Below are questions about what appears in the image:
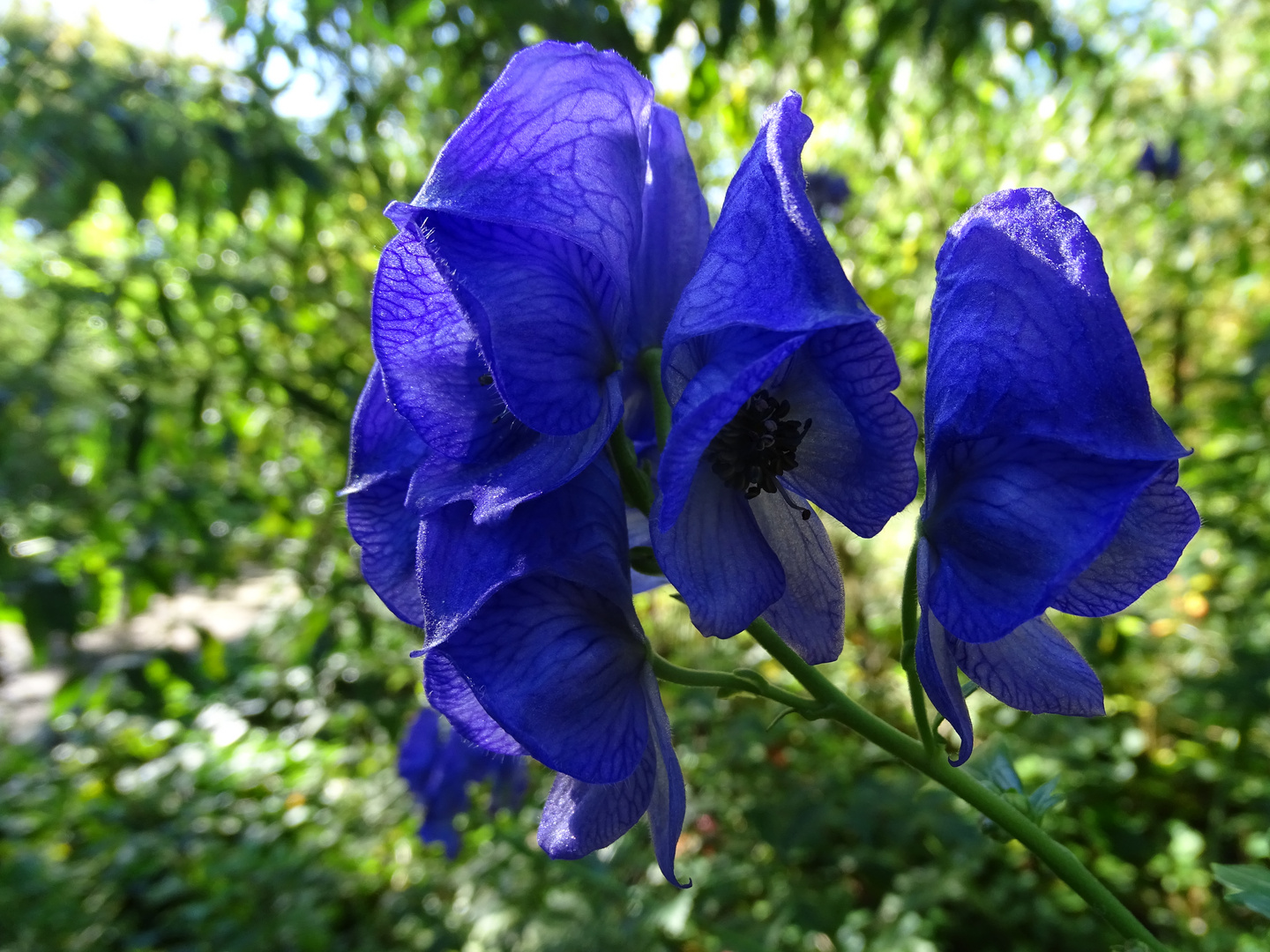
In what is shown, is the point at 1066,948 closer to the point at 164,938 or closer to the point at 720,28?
the point at 720,28

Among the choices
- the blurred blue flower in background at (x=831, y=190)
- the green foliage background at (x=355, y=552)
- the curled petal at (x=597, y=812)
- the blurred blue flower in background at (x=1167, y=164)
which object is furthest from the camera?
the blurred blue flower in background at (x=831, y=190)

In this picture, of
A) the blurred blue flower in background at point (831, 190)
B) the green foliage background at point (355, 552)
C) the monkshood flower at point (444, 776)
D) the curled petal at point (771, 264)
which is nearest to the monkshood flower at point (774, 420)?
the curled petal at point (771, 264)

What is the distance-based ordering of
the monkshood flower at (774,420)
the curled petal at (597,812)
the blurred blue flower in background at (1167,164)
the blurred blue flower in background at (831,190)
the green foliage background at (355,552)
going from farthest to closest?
1. the blurred blue flower in background at (831,190)
2. the blurred blue flower in background at (1167,164)
3. the green foliage background at (355,552)
4. the curled petal at (597,812)
5. the monkshood flower at (774,420)

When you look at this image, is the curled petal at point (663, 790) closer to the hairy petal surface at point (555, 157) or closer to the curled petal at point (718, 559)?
the curled petal at point (718, 559)

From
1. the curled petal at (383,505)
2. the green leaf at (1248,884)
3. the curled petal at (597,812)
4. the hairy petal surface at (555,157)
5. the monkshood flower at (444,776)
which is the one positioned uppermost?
the hairy petal surface at (555,157)

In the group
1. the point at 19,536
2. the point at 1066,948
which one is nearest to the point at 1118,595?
the point at 1066,948

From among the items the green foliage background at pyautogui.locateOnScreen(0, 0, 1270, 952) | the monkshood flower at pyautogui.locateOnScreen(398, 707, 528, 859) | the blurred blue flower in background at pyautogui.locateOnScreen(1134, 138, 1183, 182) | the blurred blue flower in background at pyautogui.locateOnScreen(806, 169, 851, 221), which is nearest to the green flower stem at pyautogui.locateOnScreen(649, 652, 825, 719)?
the green foliage background at pyautogui.locateOnScreen(0, 0, 1270, 952)

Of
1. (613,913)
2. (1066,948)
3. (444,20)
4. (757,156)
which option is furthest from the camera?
(444,20)

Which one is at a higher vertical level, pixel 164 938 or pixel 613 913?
pixel 613 913
